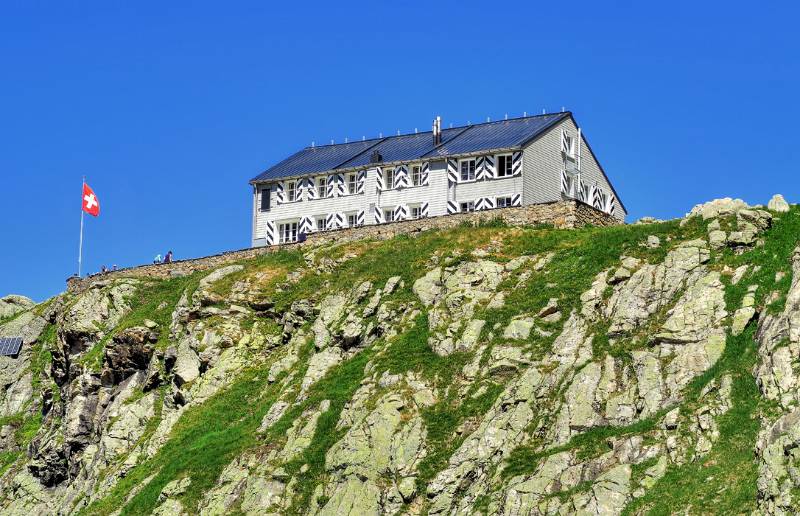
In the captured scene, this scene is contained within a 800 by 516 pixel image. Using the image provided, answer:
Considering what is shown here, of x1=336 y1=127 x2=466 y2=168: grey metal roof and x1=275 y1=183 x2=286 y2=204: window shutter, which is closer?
x1=336 y1=127 x2=466 y2=168: grey metal roof

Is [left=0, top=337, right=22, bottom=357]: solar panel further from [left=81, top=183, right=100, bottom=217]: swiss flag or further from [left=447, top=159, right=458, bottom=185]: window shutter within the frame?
[left=447, top=159, right=458, bottom=185]: window shutter

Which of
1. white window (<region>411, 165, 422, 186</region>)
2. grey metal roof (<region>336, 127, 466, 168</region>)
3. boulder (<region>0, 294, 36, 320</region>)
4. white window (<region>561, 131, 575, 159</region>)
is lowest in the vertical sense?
boulder (<region>0, 294, 36, 320</region>)

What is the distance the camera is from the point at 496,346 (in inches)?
2601

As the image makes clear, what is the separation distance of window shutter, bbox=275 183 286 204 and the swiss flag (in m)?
16.1

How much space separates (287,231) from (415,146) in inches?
469

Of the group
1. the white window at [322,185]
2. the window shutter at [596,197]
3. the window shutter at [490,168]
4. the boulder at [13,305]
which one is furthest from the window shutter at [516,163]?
the boulder at [13,305]

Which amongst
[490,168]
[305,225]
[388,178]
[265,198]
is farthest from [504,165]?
[265,198]

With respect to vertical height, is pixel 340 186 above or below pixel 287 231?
above

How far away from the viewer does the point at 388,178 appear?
95.1 m

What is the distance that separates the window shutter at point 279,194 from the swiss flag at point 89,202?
52.8ft

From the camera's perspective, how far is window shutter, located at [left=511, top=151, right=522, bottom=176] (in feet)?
291

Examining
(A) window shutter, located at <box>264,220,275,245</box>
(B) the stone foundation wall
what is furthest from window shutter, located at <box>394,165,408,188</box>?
(A) window shutter, located at <box>264,220,275,245</box>

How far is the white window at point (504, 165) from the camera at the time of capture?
293 feet

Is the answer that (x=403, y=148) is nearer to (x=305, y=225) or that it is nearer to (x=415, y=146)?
(x=415, y=146)
